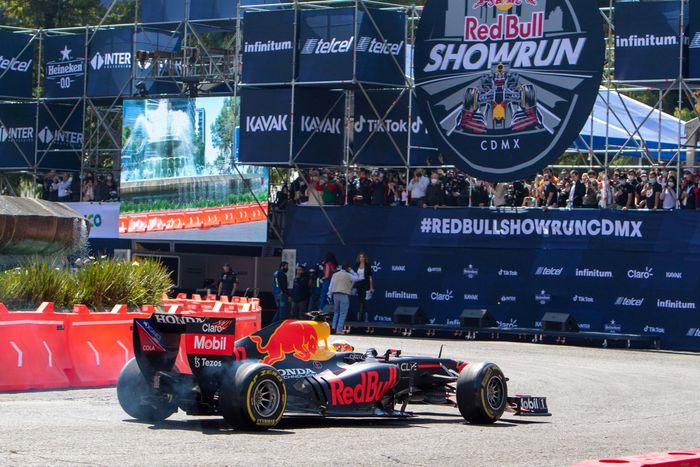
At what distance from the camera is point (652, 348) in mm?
27031

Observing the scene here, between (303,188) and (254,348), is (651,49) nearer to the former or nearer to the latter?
(303,188)

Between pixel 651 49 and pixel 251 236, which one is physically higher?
pixel 651 49

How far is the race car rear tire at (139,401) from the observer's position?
41.2 feet

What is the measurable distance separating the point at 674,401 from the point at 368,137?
1689 centimetres

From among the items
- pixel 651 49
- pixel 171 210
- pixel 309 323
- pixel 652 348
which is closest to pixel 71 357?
pixel 309 323

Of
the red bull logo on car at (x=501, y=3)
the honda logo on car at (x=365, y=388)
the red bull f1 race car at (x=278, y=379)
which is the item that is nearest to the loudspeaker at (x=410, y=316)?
the red bull logo on car at (x=501, y=3)

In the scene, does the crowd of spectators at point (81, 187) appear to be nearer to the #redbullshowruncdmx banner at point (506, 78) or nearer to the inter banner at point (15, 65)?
the inter banner at point (15, 65)

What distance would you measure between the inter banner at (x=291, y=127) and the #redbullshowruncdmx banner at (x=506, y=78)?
2.96 metres

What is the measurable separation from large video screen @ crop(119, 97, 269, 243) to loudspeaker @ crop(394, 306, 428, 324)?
528 centimetres

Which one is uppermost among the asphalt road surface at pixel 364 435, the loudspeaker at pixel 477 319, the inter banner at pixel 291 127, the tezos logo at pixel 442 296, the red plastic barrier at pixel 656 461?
the inter banner at pixel 291 127

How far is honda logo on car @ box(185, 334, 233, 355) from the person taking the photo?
12477mm

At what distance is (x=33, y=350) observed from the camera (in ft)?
52.5

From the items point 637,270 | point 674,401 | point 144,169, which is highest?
point 144,169

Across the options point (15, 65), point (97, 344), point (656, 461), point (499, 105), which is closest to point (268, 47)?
point (499, 105)
